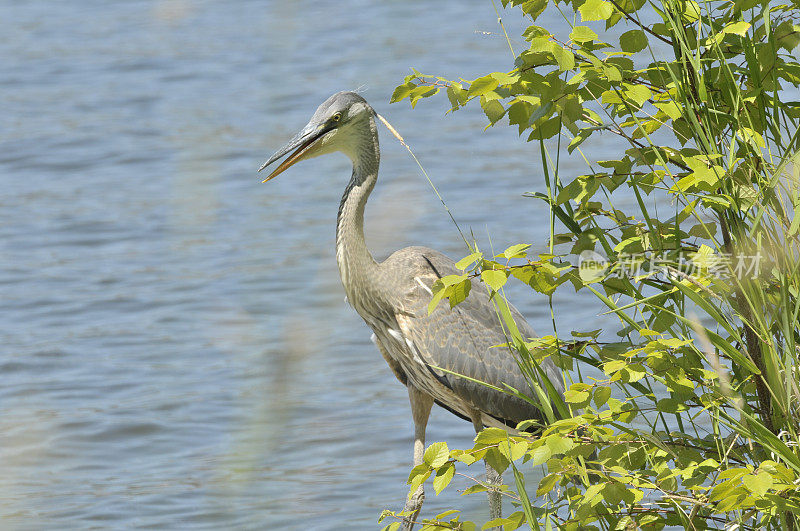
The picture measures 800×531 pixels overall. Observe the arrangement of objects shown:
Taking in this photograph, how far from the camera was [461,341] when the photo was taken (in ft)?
15.4

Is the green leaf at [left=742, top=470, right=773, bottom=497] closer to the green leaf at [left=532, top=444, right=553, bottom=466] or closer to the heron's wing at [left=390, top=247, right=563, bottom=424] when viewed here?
the green leaf at [left=532, top=444, right=553, bottom=466]

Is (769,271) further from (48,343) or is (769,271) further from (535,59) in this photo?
(48,343)

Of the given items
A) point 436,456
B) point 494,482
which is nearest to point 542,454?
point 436,456

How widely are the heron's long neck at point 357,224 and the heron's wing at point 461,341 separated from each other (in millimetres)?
154

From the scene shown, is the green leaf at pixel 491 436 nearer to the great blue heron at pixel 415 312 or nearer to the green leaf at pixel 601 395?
the green leaf at pixel 601 395

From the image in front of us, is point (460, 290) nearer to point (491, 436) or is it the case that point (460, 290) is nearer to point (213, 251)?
point (491, 436)

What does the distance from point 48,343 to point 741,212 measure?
514 cm

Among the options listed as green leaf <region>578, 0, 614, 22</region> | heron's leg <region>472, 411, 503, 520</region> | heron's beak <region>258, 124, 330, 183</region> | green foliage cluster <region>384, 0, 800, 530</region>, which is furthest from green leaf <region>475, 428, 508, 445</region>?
heron's beak <region>258, 124, 330, 183</region>

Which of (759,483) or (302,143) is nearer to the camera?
(759,483)

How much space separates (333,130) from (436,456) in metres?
2.48

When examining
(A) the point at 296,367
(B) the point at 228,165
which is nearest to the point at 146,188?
(B) the point at 228,165

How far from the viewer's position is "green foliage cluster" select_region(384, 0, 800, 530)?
91.2 inches

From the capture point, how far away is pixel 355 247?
4.77 metres

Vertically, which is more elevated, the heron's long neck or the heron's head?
the heron's head
